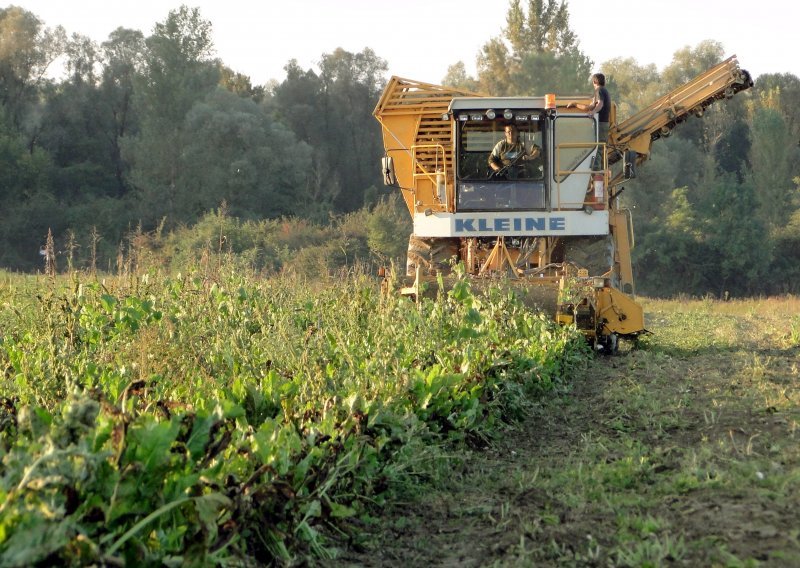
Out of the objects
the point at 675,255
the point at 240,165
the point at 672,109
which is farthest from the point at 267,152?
the point at 672,109

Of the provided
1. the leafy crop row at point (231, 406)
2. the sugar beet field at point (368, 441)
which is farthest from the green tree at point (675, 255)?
the sugar beet field at point (368, 441)

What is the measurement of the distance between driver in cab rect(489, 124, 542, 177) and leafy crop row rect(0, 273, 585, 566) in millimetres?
3015

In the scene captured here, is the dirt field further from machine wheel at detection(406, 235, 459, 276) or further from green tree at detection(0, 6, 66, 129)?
green tree at detection(0, 6, 66, 129)

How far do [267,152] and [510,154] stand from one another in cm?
3440

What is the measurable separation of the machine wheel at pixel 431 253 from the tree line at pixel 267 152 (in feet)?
86.6

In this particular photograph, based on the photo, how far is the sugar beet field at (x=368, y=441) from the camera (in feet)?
11.8

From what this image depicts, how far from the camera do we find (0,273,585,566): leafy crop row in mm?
3434

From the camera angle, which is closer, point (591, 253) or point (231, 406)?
point (231, 406)

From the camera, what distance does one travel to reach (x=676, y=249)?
49.2 meters

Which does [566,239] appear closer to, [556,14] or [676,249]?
[676,249]

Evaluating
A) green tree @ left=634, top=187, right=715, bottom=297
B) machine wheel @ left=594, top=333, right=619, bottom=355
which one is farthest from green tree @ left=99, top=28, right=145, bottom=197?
machine wheel @ left=594, top=333, right=619, bottom=355

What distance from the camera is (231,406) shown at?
480 centimetres

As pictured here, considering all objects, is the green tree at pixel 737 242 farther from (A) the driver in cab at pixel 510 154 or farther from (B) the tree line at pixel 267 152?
(A) the driver in cab at pixel 510 154

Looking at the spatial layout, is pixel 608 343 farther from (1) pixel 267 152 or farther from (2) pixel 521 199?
(1) pixel 267 152
